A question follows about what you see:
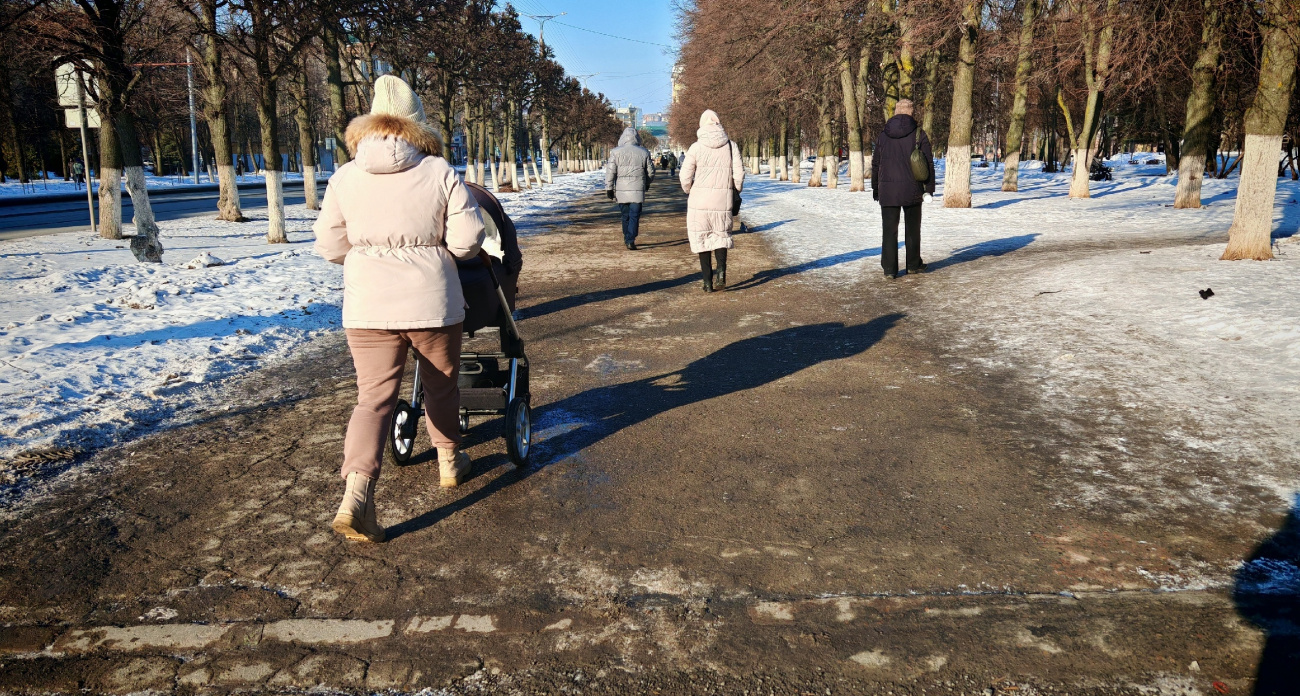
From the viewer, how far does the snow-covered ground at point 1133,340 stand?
418 cm

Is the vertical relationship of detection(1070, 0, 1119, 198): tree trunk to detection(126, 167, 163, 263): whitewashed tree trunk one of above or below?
above

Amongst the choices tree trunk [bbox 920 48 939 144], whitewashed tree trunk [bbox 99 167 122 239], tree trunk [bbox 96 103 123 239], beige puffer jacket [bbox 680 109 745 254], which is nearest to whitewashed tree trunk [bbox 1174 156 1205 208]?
tree trunk [bbox 920 48 939 144]

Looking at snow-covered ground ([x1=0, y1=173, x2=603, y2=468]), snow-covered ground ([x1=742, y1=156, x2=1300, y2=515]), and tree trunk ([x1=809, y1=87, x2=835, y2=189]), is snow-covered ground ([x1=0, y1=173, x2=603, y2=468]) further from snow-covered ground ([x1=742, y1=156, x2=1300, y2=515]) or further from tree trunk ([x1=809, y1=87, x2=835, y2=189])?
tree trunk ([x1=809, y1=87, x2=835, y2=189])

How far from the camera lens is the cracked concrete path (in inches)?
105

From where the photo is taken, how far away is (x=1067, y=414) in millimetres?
5137

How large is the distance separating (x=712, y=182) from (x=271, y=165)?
36.3 feet

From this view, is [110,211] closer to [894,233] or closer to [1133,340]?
[894,233]

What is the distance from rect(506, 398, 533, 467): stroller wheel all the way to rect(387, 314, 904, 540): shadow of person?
0.32ft

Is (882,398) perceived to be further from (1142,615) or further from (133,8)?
(133,8)

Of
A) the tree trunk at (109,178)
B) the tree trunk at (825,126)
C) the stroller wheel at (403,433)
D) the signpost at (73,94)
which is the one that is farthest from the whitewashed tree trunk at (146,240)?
the tree trunk at (825,126)

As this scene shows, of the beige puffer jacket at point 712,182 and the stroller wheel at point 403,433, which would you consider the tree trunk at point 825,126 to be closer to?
the beige puffer jacket at point 712,182

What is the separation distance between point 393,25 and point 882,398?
16792 mm

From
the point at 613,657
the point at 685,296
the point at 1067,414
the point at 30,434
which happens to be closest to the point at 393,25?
the point at 685,296

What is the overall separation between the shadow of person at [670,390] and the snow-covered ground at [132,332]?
248 centimetres
